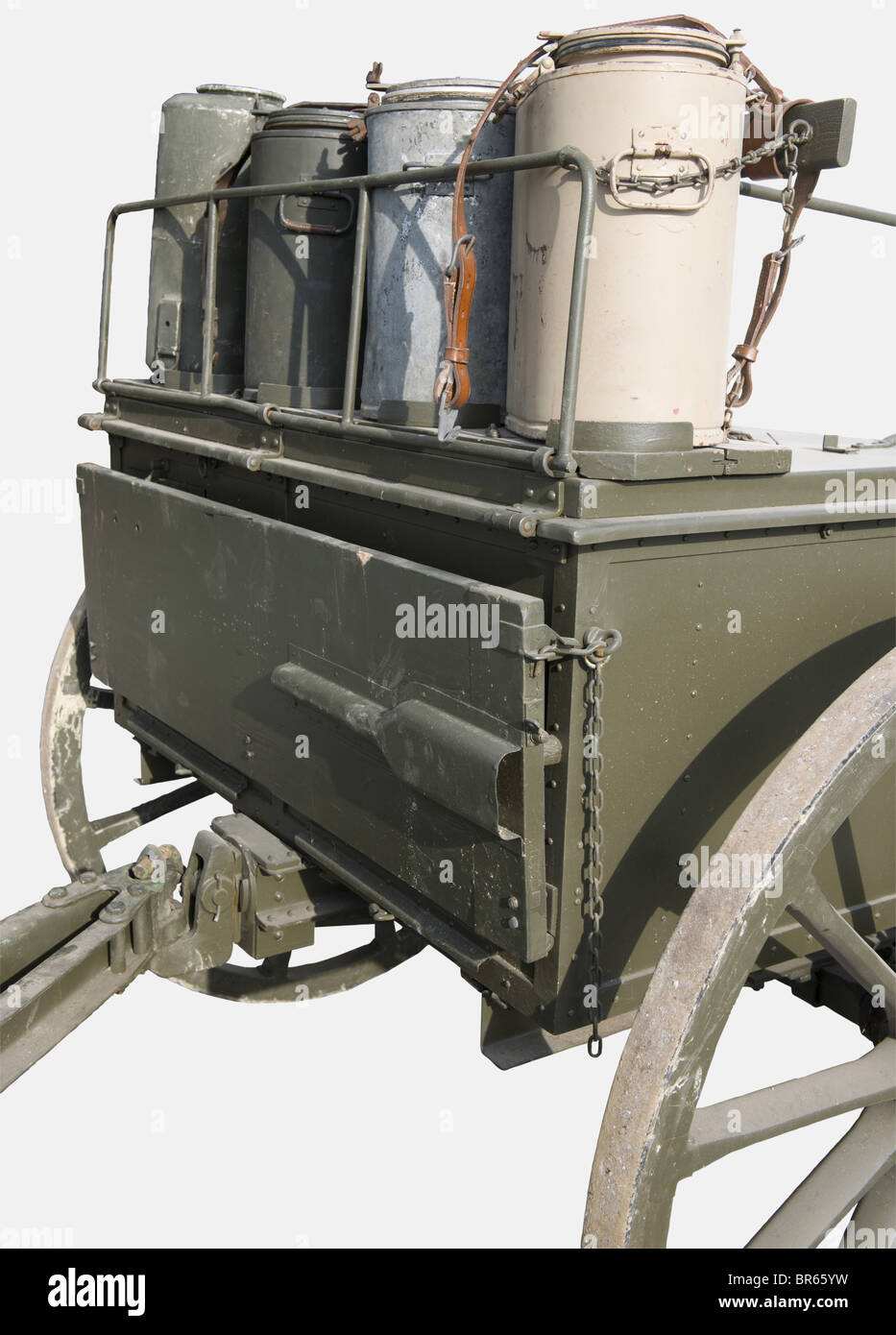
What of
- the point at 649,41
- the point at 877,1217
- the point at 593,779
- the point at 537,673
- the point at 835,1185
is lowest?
the point at 877,1217

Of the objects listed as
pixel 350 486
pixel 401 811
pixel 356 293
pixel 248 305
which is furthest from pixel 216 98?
pixel 401 811

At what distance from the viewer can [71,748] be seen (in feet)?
16.5

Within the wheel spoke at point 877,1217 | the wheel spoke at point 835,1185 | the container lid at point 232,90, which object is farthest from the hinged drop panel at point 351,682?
the container lid at point 232,90

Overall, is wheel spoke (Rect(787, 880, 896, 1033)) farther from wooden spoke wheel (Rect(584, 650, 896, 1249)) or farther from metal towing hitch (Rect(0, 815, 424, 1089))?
metal towing hitch (Rect(0, 815, 424, 1089))

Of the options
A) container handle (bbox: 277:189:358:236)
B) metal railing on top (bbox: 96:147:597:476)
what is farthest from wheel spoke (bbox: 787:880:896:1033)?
container handle (bbox: 277:189:358:236)

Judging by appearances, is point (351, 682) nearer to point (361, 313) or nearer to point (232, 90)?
point (361, 313)

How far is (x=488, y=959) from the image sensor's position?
301 centimetres

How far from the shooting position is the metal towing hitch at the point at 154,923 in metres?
3.21

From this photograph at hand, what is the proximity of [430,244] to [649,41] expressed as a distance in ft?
2.54

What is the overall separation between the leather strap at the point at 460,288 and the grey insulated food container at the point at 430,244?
261mm

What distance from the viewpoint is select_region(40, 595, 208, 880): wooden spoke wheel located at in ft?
16.3

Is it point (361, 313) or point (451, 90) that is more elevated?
point (451, 90)

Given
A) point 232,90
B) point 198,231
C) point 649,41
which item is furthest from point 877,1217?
point 232,90

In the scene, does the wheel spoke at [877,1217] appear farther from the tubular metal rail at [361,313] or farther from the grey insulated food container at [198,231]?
the grey insulated food container at [198,231]
